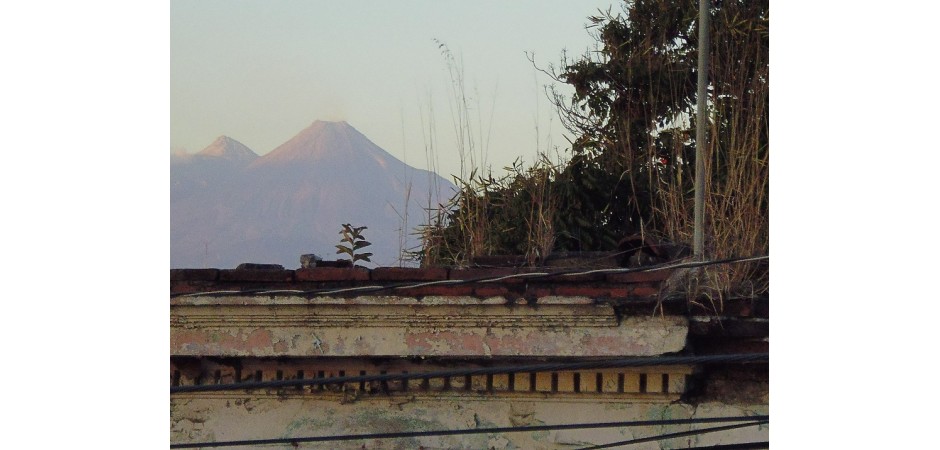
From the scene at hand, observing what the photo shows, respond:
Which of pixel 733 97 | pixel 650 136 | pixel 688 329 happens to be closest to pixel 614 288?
pixel 688 329

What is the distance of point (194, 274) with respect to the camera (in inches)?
183

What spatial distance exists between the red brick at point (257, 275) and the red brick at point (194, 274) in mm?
39

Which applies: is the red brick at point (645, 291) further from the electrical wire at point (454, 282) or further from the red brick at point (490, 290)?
the red brick at point (490, 290)

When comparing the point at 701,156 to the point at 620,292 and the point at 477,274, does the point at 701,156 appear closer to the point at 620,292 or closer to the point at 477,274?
the point at 620,292

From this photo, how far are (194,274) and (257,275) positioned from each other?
0.31 meters

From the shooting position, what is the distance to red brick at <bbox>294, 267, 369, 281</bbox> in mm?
4488

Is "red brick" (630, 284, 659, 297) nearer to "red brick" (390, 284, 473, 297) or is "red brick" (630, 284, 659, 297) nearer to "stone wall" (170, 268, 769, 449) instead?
"stone wall" (170, 268, 769, 449)

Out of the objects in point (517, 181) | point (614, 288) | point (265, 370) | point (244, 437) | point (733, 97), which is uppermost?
point (733, 97)

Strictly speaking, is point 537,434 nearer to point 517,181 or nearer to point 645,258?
point 645,258

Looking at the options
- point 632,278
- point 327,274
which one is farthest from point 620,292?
point 327,274

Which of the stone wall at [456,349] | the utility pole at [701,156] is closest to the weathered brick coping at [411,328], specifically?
the stone wall at [456,349]

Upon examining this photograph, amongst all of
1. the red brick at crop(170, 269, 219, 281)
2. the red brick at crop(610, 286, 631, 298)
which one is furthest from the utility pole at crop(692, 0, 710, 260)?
the red brick at crop(170, 269, 219, 281)

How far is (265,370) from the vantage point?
4.62 meters

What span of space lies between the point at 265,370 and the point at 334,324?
423mm
